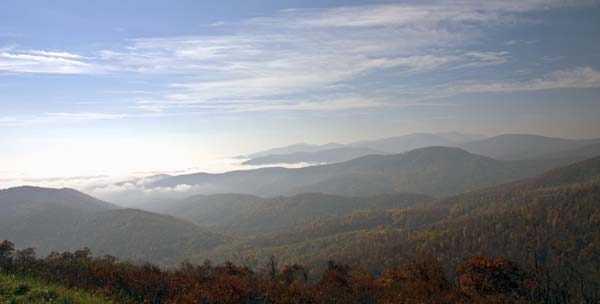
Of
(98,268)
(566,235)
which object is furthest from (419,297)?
(566,235)

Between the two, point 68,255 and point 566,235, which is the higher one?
point 68,255

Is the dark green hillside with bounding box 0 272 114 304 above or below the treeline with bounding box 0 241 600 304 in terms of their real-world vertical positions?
above

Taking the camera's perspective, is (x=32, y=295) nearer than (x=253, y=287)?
Yes

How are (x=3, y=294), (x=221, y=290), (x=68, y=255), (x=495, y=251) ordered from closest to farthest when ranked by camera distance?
(x=3, y=294), (x=221, y=290), (x=68, y=255), (x=495, y=251)

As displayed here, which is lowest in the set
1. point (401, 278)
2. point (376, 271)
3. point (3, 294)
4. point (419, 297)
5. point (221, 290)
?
point (376, 271)

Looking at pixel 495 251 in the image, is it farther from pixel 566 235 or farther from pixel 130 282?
pixel 130 282

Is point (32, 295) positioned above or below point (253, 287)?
above

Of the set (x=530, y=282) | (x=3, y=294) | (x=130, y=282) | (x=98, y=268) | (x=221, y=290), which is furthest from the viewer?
(x=530, y=282)

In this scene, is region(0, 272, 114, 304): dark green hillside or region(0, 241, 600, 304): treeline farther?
region(0, 241, 600, 304): treeline

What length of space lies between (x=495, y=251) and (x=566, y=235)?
38888 mm

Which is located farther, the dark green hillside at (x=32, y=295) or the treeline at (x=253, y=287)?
the treeline at (x=253, y=287)

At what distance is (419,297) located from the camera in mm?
42188

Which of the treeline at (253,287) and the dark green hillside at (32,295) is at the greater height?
the dark green hillside at (32,295)

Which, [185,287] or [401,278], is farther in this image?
[401,278]
